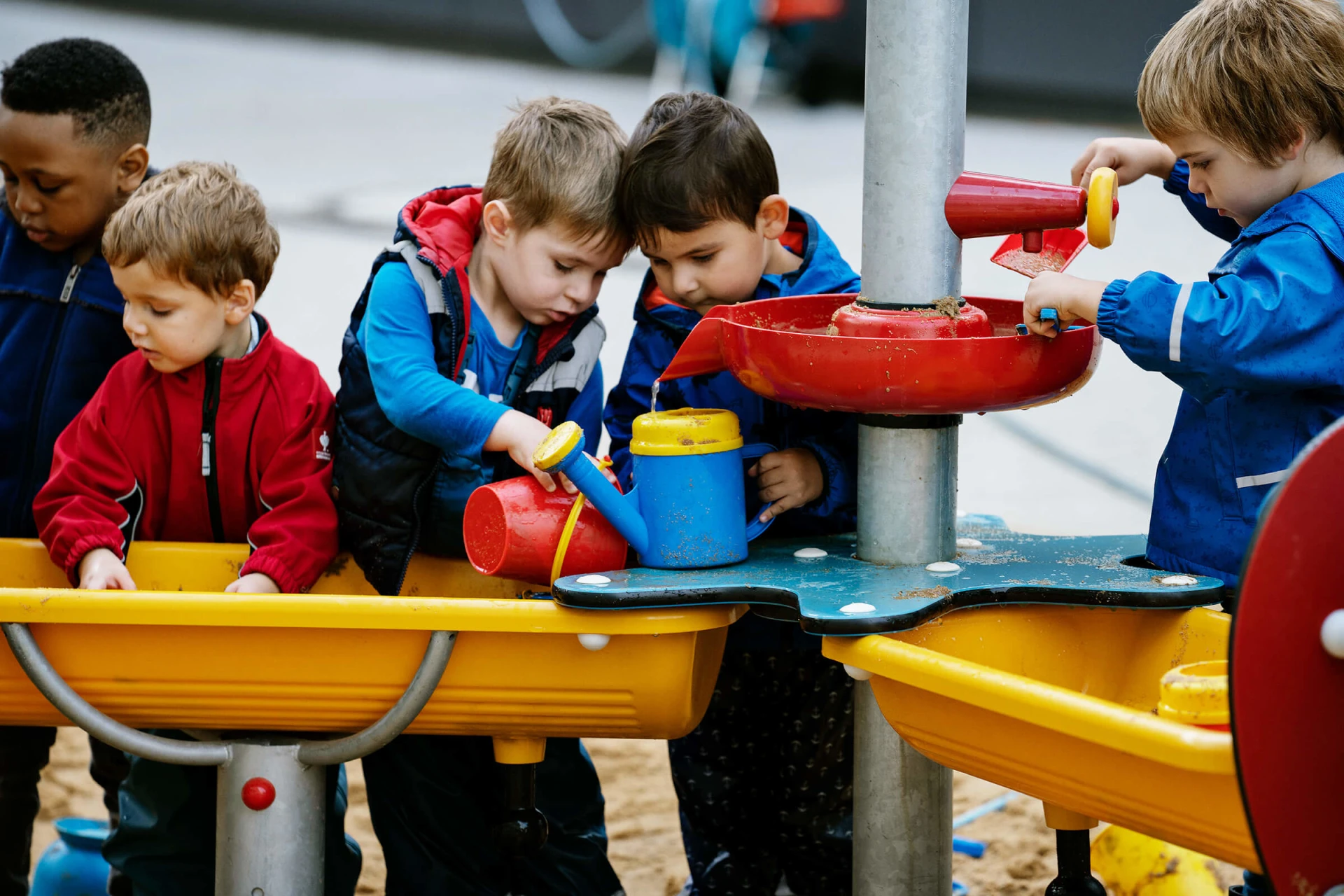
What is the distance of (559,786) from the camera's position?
1822 mm

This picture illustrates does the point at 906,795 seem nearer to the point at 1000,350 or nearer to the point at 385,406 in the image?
the point at 1000,350

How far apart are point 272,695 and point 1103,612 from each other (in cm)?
84

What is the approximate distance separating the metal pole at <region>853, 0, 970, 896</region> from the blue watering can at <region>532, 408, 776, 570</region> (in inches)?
5.7

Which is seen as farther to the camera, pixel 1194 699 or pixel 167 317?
pixel 167 317

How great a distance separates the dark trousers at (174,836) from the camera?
1.75m

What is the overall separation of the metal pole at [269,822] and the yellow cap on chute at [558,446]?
0.43m

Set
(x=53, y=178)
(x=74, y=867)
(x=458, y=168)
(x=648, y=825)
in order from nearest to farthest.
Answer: (x=53, y=178) < (x=74, y=867) < (x=648, y=825) < (x=458, y=168)

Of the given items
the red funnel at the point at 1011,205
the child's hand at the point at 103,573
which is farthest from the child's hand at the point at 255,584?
the red funnel at the point at 1011,205

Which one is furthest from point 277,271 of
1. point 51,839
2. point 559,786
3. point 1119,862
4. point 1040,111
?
point 1040,111

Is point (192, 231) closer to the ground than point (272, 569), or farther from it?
farther from it

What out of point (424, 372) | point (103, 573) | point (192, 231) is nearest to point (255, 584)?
point (103, 573)

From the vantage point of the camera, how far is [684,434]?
145 cm

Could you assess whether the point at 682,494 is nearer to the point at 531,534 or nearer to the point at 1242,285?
the point at 531,534

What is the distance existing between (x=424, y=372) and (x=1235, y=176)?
0.85 m
